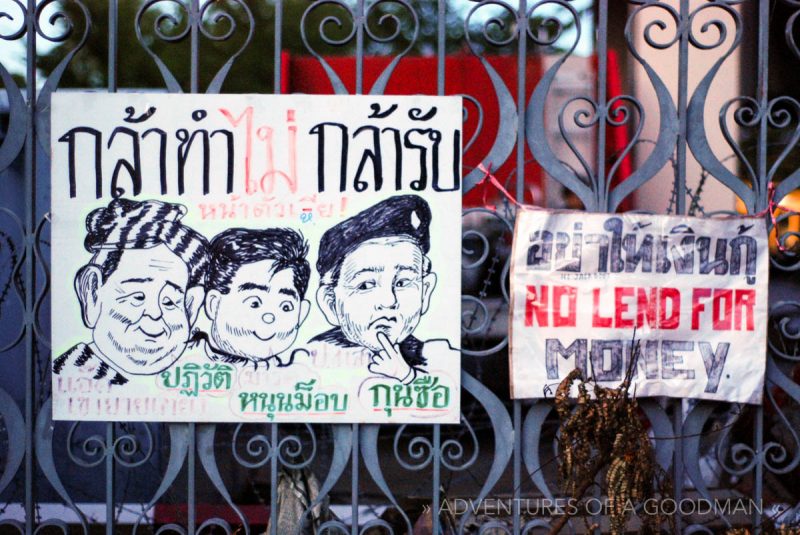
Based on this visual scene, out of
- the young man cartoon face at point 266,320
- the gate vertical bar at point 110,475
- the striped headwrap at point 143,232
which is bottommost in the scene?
the gate vertical bar at point 110,475

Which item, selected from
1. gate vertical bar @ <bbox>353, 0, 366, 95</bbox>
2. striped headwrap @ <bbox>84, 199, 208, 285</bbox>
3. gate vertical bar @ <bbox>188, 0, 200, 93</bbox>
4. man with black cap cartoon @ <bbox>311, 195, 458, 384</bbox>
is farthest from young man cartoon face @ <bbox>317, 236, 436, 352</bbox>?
gate vertical bar @ <bbox>188, 0, 200, 93</bbox>

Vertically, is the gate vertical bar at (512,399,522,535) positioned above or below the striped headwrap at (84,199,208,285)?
below

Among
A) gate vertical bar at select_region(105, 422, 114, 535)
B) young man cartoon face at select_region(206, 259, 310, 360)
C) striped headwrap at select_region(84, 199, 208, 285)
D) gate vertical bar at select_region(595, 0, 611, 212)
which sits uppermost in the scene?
gate vertical bar at select_region(595, 0, 611, 212)

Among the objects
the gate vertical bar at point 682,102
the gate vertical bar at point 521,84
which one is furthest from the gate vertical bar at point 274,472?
the gate vertical bar at point 682,102

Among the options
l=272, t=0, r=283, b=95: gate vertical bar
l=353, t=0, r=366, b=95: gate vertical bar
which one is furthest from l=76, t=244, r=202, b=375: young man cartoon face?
l=353, t=0, r=366, b=95: gate vertical bar

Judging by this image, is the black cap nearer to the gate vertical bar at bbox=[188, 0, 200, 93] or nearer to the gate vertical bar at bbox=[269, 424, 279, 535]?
the gate vertical bar at bbox=[269, 424, 279, 535]

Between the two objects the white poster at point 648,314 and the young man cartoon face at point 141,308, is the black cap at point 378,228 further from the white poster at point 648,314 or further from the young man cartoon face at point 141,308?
the young man cartoon face at point 141,308

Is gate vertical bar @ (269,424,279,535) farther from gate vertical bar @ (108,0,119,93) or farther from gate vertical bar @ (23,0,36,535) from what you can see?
gate vertical bar @ (108,0,119,93)

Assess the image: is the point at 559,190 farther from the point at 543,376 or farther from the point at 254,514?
the point at 254,514

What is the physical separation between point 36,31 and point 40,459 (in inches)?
60.2

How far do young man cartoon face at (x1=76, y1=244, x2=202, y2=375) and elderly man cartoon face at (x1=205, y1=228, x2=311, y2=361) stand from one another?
0.10 meters

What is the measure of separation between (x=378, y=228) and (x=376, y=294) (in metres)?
0.23

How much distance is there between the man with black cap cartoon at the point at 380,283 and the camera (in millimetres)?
2988

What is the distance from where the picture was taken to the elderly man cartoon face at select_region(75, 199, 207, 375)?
3.00m
